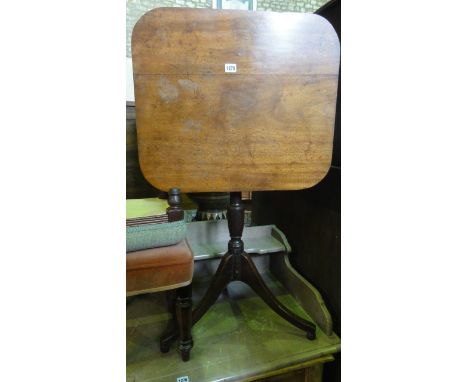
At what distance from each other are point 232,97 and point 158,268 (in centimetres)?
54

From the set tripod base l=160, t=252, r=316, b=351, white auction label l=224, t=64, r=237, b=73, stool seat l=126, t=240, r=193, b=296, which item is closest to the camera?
stool seat l=126, t=240, r=193, b=296

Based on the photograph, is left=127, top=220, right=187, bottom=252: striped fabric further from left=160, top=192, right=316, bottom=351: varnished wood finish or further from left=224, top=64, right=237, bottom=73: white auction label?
left=224, top=64, right=237, bottom=73: white auction label

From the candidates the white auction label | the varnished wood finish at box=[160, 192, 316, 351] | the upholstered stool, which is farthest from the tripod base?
the white auction label

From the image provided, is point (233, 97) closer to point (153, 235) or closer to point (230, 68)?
point (230, 68)

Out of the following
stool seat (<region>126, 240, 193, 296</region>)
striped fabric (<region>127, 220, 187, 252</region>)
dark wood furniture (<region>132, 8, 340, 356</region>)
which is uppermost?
dark wood furniture (<region>132, 8, 340, 356</region>)

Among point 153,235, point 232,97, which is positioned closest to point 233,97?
point 232,97

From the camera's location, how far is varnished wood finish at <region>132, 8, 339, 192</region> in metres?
0.92

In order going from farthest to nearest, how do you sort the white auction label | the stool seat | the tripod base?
1. the tripod base
2. the white auction label
3. the stool seat

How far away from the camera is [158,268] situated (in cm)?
86

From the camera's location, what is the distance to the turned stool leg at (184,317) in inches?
40.4

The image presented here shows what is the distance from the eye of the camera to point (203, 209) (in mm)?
2275
